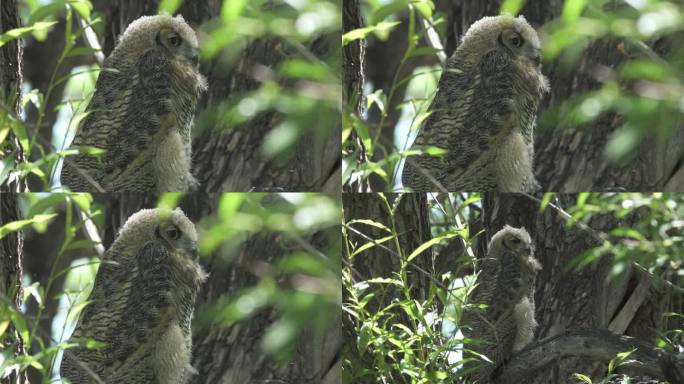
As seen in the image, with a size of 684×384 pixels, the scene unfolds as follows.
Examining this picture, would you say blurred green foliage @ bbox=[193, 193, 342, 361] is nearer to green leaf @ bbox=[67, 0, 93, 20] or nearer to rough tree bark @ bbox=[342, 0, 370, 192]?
rough tree bark @ bbox=[342, 0, 370, 192]

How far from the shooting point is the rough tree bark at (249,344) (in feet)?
7.06

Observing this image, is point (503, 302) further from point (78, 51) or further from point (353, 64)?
point (78, 51)

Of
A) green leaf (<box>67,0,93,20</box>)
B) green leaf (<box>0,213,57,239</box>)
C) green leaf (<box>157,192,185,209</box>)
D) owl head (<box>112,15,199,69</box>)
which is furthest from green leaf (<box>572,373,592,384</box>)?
green leaf (<box>67,0,93,20</box>)

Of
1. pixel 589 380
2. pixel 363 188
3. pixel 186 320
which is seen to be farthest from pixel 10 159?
pixel 589 380

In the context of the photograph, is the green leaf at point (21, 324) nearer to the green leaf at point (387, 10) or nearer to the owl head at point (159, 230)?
the owl head at point (159, 230)

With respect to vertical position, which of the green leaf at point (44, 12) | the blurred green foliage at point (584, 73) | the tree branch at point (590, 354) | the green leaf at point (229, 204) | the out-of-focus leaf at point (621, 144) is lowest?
the tree branch at point (590, 354)

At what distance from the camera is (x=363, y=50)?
2154 mm

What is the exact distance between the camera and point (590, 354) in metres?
2.19

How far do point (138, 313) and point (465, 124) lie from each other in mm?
726

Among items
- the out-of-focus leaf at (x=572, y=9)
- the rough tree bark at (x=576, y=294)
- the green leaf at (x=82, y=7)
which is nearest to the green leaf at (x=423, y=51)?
the out-of-focus leaf at (x=572, y=9)

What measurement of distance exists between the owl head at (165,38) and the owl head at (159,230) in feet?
0.95

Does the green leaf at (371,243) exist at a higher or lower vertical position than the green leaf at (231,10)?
lower

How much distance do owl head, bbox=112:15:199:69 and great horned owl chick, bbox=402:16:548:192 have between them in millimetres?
473

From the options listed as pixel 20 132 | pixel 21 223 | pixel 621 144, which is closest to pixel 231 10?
pixel 20 132
